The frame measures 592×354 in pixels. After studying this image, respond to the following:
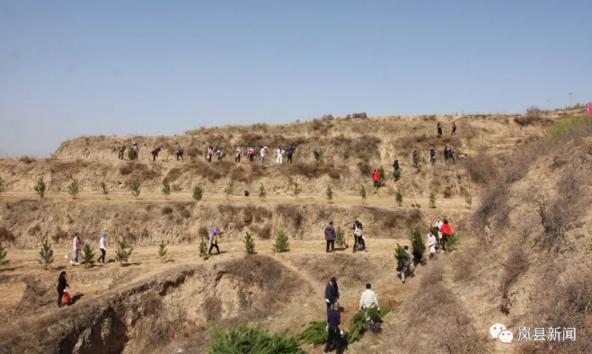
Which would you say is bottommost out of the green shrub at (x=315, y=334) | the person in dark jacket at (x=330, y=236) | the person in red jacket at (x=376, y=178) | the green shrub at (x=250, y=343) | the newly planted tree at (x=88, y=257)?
the green shrub at (x=315, y=334)

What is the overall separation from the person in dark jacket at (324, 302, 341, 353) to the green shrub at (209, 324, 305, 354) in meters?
1.01

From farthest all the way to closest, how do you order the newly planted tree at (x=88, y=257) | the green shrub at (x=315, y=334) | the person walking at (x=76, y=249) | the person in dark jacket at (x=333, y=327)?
the person walking at (x=76, y=249), the newly planted tree at (x=88, y=257), the green shrub at (x=315, y=334), the person in dark jacket at (x=333, y=327)

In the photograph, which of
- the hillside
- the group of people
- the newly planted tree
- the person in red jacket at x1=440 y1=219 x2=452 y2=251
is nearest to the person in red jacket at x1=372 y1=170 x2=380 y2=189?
the hillside

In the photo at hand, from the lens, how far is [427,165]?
41281 mm

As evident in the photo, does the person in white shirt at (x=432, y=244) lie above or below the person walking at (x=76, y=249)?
above

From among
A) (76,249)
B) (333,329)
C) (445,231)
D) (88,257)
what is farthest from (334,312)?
(76,249)

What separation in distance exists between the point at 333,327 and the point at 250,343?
2818 millimetres

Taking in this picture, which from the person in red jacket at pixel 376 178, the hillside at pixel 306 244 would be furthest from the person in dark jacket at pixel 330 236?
the person in red jacket at pixel 376 178

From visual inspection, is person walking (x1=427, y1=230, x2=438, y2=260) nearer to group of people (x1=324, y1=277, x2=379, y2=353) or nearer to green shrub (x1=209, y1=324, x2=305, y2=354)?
group of people (x1=324, y1=277, x2=379, y2=353)

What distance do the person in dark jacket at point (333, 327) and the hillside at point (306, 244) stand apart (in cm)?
66

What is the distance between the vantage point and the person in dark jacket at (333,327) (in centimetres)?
1469

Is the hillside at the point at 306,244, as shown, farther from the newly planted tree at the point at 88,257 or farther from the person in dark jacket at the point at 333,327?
the newly planted tree at the point at 88,257

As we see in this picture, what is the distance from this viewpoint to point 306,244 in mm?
28469

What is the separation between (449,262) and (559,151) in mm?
7046
